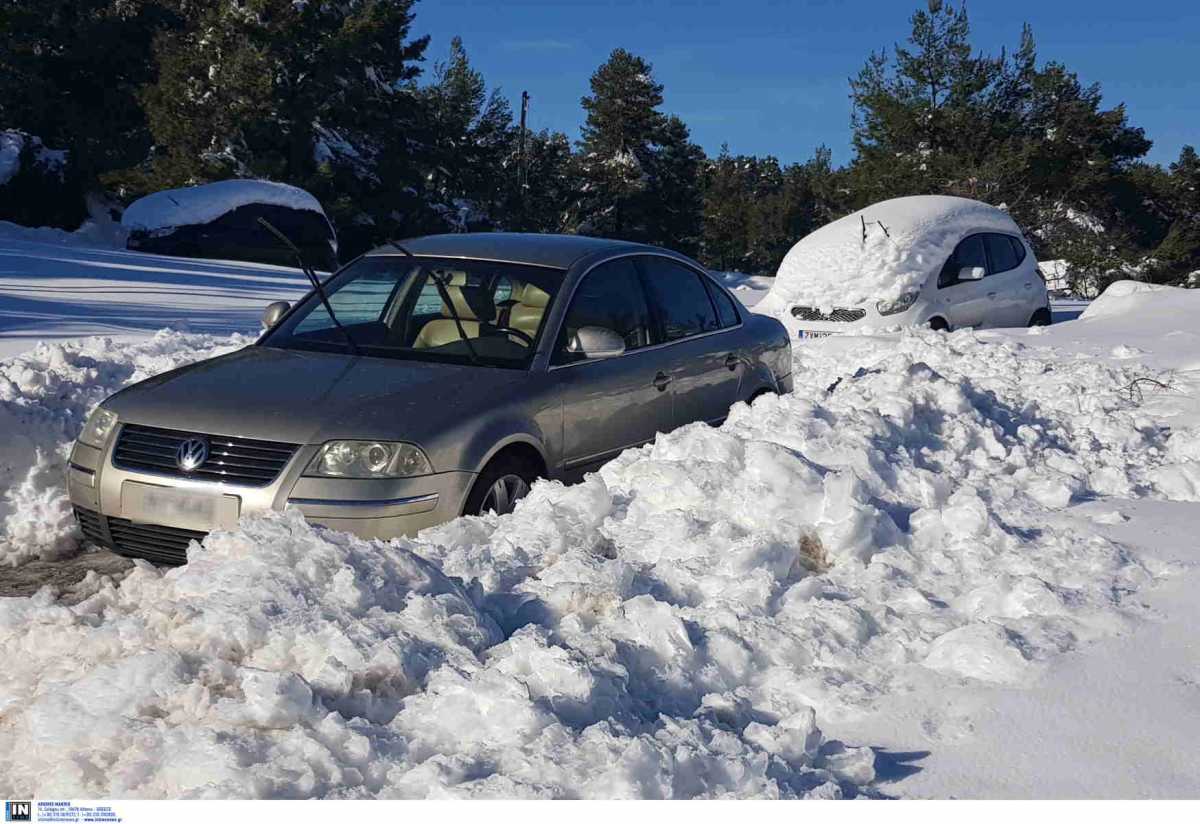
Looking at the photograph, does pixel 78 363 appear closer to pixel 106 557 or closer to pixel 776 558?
pixel 106 557

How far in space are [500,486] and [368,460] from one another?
638mm

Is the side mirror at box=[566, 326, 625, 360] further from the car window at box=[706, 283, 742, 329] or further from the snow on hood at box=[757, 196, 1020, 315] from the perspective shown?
the snow on hood at box=[757, 196, 1020, 315]

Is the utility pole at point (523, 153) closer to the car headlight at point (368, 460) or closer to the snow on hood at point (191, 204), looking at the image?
the snow on hood at point (191, 204)

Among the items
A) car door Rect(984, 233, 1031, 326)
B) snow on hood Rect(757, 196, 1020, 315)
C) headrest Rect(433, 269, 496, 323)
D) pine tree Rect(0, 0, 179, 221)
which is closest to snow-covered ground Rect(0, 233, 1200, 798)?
headrest Rect(433, 269, 496, 323)

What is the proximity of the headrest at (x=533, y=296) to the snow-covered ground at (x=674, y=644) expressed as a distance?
1.15 metres

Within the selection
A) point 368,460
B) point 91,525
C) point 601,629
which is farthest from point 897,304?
point 601,629

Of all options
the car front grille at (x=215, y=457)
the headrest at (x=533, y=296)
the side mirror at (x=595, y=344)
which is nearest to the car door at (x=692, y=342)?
the side mirror at (x=595, y=344)

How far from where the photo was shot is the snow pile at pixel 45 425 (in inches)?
227

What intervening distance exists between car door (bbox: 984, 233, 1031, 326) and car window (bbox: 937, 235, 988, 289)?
167 millimetres

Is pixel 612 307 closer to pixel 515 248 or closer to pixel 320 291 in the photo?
pixel 515 248

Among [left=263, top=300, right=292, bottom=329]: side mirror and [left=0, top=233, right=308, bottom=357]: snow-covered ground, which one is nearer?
[left=263, top=300, right=292, bottom=329]: side mirror

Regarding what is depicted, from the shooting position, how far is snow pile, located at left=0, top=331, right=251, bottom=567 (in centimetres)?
577

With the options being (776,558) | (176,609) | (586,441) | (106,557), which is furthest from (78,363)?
(776,558)

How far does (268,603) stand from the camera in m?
3.45
